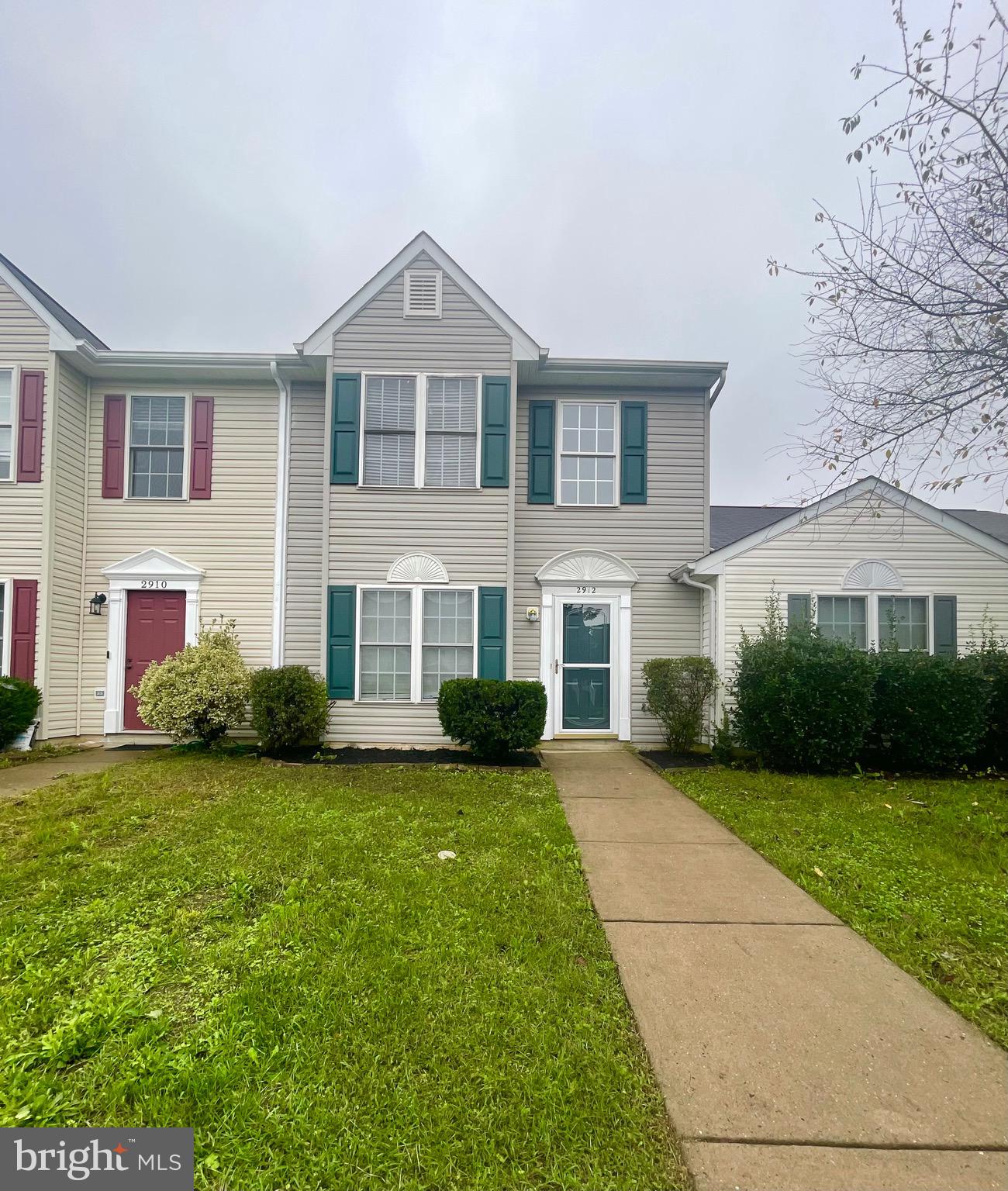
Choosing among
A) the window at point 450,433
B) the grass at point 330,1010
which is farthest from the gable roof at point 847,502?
the grass at point 330,1010

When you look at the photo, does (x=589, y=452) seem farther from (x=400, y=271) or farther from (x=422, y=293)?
(x=400, y=271)

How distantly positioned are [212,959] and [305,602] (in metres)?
7.01

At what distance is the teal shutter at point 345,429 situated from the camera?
8859 mm

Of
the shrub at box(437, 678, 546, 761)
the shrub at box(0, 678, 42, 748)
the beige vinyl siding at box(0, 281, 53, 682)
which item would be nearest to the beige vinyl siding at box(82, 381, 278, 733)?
the beige vinyl siding at box(0, 281, 53, 682)

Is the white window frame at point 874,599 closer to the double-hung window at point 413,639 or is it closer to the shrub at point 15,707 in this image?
the double-hung window at point 413,639

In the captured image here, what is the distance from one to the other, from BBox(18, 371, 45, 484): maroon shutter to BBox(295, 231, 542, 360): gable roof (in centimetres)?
378

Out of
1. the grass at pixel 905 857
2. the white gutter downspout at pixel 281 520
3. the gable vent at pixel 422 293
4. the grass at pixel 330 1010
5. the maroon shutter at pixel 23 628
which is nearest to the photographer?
the grass at pixel 330 1010

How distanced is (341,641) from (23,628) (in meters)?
4.50

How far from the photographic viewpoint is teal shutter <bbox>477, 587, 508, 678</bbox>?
28.6 ft

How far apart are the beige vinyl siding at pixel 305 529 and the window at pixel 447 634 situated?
1.73m

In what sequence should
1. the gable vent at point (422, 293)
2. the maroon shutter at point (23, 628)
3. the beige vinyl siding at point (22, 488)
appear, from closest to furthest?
the maroon shutter at point (23, 628), the beige vinyl siding at point (22, 488), the gable vent at point (422, 293)

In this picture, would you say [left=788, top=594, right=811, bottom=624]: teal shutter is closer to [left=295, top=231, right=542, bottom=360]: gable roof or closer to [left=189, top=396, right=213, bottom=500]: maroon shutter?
[left=295, top=231, right=542, bottom=360]: gable roof

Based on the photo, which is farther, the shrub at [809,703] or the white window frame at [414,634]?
the white window frame at [414,634]

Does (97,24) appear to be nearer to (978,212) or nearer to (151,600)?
(151,600)
